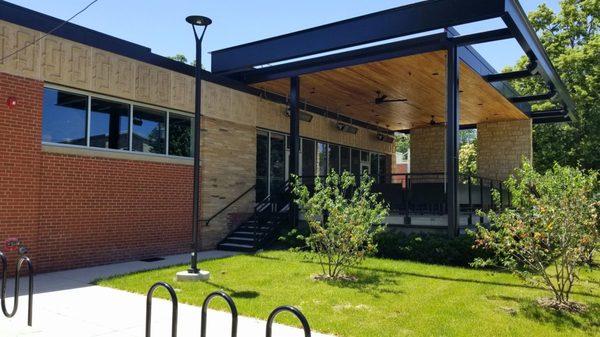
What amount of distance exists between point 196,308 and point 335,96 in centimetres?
1075

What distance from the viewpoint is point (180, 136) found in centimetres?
1278

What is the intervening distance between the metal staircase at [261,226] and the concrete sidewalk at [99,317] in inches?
200

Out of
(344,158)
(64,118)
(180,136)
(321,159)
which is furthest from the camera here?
(344,158)

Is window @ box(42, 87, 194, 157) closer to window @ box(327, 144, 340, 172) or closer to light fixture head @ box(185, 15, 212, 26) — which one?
light fixture head @ box(185, 15, 212, 26)

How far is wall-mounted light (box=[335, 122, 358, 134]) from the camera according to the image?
63.2ft

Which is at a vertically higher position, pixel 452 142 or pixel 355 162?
pixel 355 162

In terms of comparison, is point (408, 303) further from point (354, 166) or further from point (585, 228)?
point (354, 166)

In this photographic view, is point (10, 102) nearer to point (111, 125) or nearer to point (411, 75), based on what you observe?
point (111, 125)

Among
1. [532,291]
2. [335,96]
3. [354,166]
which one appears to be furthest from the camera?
[354,166]

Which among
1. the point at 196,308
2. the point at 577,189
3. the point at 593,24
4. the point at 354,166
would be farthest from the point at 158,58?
the point at 593,24

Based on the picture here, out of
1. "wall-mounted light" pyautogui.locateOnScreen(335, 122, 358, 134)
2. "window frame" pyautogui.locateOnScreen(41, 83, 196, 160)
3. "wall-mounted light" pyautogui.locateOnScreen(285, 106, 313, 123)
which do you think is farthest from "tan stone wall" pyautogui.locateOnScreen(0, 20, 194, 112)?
"wall-mounted light" pyautogui.locateOnScreen(335, 122, 358, 134)

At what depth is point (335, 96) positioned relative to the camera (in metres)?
16.2

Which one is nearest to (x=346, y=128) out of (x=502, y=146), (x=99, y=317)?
(x=502, y=146)

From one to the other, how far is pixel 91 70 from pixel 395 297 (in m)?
7.87
